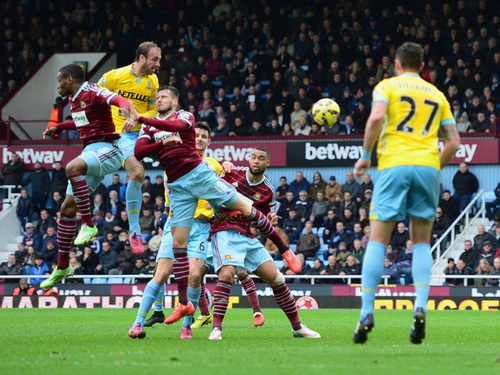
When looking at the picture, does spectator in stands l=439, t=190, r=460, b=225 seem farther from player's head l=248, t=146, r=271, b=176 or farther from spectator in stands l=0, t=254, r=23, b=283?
player's head l=248, t=146, r=271, b=176

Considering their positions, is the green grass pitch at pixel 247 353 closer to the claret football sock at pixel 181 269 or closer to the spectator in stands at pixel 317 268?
the claret football sock at pixel 181 269

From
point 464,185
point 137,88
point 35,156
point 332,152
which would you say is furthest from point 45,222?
point 137,88

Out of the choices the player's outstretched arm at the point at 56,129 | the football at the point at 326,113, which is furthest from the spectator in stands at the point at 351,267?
the player's outstretched arm at the point at 56,129

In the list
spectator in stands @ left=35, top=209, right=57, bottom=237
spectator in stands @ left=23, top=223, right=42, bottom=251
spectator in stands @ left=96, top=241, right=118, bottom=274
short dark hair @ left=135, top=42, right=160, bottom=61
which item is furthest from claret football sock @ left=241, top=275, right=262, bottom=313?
spectator in stands @ left=35, top=209, right=57, bottom=237

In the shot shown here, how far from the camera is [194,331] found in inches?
497

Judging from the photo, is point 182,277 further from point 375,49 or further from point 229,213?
point 375,49

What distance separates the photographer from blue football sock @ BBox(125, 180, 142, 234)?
42.0ft

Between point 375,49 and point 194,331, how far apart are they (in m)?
16.8

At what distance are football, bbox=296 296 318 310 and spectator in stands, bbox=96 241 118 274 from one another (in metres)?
5.34

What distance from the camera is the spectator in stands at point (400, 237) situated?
23.7 metres

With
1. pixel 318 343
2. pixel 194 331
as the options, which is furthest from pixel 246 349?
pixel 194 331

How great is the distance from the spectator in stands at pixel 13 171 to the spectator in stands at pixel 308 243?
9007 millimetres

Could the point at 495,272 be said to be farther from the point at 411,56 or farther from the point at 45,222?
A: the point at 411,56

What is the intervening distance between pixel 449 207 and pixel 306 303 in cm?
464
